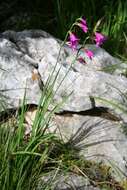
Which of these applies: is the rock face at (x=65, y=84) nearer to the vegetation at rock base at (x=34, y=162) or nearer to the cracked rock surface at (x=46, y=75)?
the cracked rock surface at (x=46, y=75)

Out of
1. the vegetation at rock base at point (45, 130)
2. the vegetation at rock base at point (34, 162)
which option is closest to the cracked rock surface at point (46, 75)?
the vegetation at rock base at point (45, 130)

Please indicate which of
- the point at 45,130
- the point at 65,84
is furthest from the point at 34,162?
the point at 65,84

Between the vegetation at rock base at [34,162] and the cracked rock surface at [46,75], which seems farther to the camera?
the cracked rock surface at [46,75]

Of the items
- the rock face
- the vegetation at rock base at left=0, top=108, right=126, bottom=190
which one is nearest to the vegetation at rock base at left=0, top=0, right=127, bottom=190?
the vegetation at rock base at left=0, top=108, right=126, bottom=190

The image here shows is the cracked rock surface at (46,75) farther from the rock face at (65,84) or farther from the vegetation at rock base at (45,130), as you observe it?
the vegetation at rock base at (45,130)

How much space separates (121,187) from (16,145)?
2.69ft

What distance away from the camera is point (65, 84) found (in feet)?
11.2

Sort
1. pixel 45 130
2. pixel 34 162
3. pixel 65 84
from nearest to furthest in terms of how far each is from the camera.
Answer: pixel 34 162
pixel 45 130
pixel 65 84

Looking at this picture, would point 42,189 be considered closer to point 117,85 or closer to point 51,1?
point 117,85

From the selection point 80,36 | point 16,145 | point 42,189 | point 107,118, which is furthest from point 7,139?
point 80,36

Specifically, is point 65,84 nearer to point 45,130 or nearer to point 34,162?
point 45,130

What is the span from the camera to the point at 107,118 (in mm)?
3504

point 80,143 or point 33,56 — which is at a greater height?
point 33,56

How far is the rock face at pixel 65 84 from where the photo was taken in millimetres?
3332
